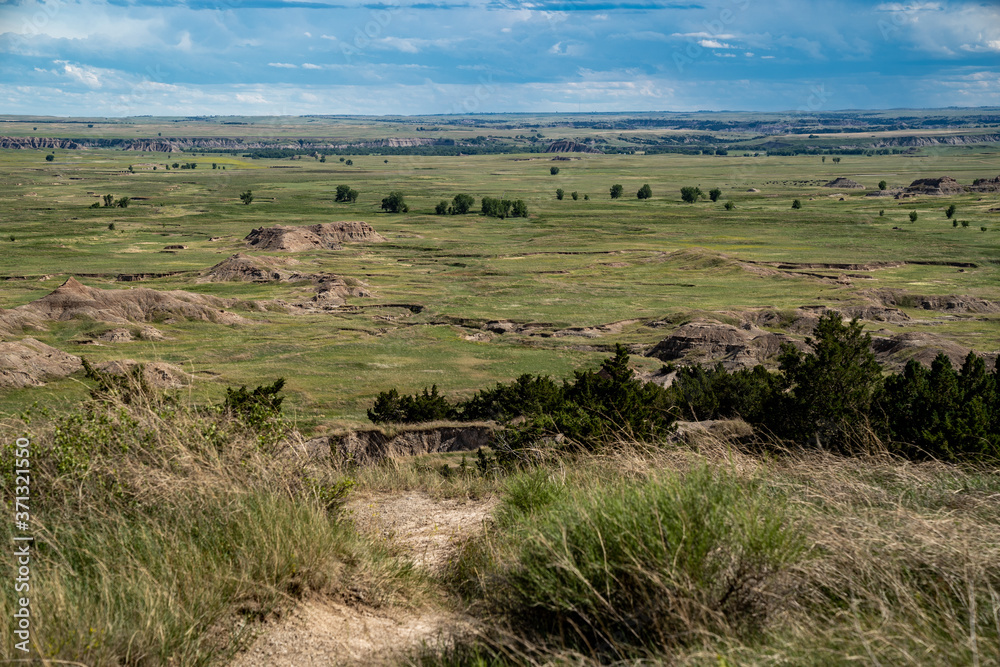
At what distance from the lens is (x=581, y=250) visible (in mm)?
Result: 102750

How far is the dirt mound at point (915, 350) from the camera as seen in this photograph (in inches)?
1742

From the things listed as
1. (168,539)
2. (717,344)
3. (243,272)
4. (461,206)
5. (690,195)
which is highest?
(690,195)

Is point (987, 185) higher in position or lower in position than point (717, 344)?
higher

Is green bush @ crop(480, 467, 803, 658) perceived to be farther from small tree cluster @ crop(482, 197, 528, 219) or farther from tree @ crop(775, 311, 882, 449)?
small tree cluster @ crop(482, 197, 528, 219)

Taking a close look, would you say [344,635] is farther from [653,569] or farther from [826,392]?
[826,392]

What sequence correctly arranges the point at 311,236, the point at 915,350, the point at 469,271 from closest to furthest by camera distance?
1. the point at 915,350
2. the point at 469,271
3. the point at 311,236

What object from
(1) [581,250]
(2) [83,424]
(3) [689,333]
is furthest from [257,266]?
(2) [83,424]

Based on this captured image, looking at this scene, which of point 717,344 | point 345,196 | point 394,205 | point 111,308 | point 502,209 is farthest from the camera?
point 345,196

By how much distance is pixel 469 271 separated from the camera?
8788 centimetres

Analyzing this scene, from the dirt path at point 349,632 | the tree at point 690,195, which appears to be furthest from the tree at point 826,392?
the tree at point 690,195

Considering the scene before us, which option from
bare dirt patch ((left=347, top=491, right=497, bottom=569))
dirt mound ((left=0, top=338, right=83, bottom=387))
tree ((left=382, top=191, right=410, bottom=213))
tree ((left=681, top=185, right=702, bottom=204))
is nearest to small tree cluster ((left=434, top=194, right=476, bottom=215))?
tree ((left=382, top=191, right=410, bottom=213))

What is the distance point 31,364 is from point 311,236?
223ft

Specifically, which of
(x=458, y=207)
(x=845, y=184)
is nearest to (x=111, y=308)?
(x=458, y=207)

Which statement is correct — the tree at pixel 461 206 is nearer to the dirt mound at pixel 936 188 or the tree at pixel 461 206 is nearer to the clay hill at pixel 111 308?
the clay hill at pixel 111 308
